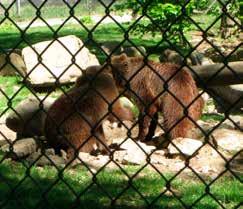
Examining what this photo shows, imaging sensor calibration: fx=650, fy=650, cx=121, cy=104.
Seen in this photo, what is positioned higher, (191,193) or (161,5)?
(161,5)

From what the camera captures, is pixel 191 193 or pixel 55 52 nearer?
pixel 191 193

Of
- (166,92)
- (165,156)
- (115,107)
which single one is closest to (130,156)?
(165,156)

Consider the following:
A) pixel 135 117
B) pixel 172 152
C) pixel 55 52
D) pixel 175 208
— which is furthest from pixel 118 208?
pixel 55 52

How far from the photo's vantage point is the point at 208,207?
4809 millimetres

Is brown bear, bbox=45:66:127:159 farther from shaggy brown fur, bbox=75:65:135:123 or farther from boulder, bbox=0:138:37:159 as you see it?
boulder, bbox=0:138:37:159

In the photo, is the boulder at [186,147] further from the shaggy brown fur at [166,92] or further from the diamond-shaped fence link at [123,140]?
the shaggy brown fur at [166,92]

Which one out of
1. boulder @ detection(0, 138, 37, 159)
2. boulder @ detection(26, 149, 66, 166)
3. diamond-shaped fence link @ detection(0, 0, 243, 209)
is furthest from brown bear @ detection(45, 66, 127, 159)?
boulder @ detection(0, 138, 37, 159)

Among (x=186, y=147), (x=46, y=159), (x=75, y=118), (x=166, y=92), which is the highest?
(x=166, y=92)

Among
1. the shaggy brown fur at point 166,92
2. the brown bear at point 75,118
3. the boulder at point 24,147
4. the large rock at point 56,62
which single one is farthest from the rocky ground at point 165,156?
the large rock at point 56,62

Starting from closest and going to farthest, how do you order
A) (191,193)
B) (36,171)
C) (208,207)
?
(208,207) → (191,193) → (36,171)

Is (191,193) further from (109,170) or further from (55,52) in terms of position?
(55,52)

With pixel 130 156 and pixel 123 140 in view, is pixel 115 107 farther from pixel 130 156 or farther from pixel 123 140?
pixel 123 140

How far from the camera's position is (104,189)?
531 cm

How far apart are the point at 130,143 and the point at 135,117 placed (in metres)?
1.59
